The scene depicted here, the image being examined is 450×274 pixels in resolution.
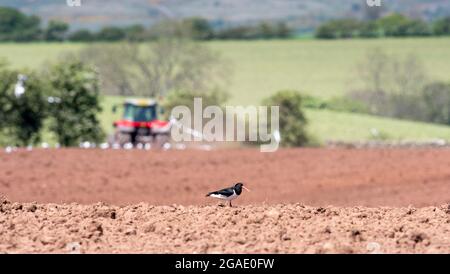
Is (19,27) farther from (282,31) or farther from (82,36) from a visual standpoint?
(282,31)

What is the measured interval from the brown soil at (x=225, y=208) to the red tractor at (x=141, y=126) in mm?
3454

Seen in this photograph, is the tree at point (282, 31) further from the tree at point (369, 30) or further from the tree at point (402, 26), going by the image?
the tree at point (402, 26)

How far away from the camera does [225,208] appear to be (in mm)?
10523

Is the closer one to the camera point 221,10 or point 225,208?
point 225,208

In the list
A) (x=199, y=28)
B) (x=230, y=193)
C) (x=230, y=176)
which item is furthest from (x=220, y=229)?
(x=199, y=28)

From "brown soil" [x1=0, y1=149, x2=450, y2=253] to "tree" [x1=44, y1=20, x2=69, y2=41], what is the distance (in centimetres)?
6338

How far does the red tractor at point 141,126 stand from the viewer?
3709 centimetres

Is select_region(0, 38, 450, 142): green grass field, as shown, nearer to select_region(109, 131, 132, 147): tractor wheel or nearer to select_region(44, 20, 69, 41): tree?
select_region(44, 20, 69, 41): tree

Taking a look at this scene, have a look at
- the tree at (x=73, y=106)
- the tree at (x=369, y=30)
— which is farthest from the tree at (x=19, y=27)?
the tree at (x=73, y=106)

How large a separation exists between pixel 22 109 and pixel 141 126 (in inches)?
228

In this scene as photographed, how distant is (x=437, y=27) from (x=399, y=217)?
85.4m

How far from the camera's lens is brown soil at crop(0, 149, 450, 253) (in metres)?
8.84

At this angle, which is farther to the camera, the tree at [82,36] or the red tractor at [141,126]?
the tree at [82,36]

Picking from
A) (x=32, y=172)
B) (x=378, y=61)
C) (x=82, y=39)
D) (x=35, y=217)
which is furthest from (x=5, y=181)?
(x=82, y=39)
